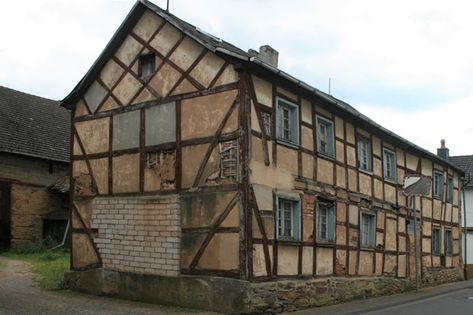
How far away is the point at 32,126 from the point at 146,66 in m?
13.9

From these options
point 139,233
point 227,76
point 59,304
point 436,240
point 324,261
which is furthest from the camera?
point 436,240

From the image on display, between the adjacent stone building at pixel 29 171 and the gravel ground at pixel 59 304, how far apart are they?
891cm

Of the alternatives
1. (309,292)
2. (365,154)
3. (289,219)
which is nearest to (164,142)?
(289,219)

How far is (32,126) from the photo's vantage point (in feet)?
89.2

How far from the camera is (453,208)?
2597 centimetres

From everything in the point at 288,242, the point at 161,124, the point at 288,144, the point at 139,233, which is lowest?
the point at 288,242

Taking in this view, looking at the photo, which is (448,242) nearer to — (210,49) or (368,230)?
(368,230)

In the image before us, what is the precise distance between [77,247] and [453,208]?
56.8 feet

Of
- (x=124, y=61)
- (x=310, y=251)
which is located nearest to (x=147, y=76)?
(x=124, y=61)

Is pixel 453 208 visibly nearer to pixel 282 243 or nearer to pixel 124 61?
pixel 282 243

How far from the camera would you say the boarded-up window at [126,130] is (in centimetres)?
1503

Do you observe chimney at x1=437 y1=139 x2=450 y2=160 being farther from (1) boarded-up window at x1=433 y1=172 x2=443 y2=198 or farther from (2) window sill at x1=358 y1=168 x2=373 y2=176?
(2) window sill at x1=358 y1=168 x2=373 y2=176

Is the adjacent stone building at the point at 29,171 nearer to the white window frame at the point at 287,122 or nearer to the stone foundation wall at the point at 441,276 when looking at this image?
the white window frame at the point at 287,122

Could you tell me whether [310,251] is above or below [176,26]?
below
